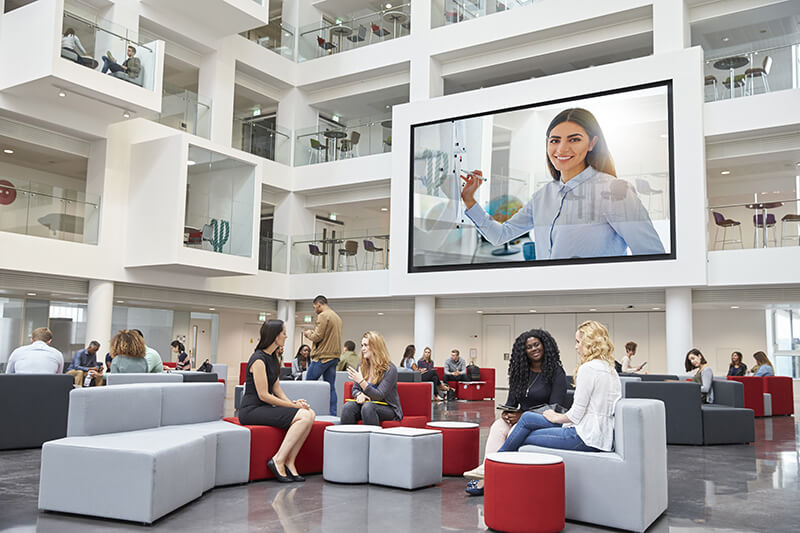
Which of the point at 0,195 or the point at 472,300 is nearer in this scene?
the point at 0,195

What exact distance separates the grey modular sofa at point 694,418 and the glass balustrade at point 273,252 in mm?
12876

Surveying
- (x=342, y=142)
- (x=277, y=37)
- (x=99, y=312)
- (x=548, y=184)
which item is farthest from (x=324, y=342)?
(x=277, y=37)

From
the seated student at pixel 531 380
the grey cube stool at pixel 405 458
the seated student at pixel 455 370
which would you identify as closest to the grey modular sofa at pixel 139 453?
the grey cube stool at pixel 405 458

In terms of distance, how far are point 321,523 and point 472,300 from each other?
14.3 meters

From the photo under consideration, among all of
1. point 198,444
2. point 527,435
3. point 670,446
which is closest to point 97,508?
point 198,444

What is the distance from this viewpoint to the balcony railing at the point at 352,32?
20.0 metres

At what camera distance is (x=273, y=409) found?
19.8 ft

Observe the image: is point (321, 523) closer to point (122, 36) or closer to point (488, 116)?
point (122, 36)

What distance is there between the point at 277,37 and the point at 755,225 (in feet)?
48.2

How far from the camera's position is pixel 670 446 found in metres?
8.93

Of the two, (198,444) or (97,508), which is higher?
A: (198,444)

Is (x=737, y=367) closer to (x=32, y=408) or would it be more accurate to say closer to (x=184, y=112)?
(x=32, y=408)

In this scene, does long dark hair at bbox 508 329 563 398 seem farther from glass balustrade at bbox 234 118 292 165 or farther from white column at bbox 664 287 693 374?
glass balustrade at bbox 234 118 292 165

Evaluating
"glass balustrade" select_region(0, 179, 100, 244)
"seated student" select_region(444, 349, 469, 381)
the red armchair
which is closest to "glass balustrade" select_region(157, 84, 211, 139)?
"glass balustrade" select_region(0, 179, 100, 244)
